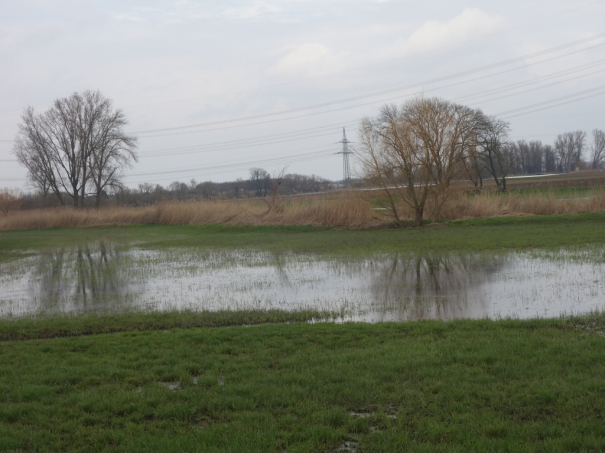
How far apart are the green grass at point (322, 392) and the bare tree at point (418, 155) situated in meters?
21.5

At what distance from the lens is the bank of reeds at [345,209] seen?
2928 centimetres

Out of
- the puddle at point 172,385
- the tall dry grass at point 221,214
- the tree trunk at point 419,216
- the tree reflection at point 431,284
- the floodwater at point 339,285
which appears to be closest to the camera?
the puddle at point 172,385

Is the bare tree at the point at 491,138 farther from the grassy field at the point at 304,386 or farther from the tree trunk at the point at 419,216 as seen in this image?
the grassy field at the point at 304,386

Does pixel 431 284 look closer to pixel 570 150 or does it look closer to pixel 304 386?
pixel 304 386

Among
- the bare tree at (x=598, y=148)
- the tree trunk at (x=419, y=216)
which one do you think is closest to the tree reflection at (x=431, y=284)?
the tree trunk at (x=419, y=216)

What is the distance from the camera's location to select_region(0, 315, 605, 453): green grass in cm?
441

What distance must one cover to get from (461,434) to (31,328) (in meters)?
8.15

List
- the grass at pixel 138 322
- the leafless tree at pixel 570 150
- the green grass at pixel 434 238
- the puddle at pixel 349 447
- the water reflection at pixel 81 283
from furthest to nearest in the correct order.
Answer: the leafless tree at pixel 570 150
the green grass at pixel 434 238
the water reflection at pixel 81 283
the grass at pixel 138 322
the puddle at pixel 349 447

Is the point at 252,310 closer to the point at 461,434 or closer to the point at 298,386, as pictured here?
the point at 298,386

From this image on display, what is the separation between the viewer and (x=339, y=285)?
42.4 feet

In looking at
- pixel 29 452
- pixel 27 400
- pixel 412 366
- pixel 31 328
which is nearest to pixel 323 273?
pixel 31 328

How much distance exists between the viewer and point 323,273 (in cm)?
1498

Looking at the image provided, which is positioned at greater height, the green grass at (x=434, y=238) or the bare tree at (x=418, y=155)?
the bare tree at (x=418, y=155)

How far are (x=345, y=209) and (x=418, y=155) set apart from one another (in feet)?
18.4
